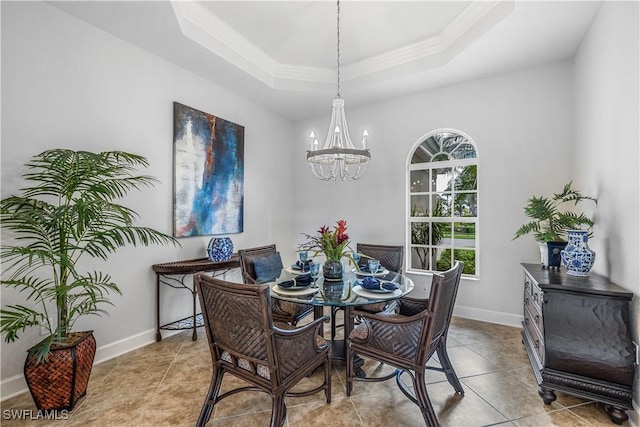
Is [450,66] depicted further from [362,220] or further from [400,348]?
[400,348]

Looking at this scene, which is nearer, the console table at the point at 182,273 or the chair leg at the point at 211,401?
the chair leg at the point at 211,401

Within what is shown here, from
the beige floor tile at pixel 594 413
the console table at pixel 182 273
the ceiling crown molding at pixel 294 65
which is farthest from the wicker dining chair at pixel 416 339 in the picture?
the ceiling crown molding at pixel 294 65

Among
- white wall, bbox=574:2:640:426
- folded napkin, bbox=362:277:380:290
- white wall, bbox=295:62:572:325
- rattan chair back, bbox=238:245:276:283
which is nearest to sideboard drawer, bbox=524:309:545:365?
Answer: white wall, bbox=574:2:640:426

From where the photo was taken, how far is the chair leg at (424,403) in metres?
1.71

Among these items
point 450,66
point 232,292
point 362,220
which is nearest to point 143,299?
point 232,292

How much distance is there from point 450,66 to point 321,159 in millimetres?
1960

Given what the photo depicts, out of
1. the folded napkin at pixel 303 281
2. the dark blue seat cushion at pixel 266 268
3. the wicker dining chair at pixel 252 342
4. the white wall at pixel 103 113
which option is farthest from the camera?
the dark blue seat cushion at pixel 266 268

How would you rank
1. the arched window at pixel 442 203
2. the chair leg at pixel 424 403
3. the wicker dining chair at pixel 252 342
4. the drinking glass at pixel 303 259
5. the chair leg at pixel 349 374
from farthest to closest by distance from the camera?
the arched window at pixel 442 203
the drinking glass at pixel 303 259
the chair leg at pixel 349 374
the chair leg at pixel 424 403
the wicker dining chair at pixel 252 342

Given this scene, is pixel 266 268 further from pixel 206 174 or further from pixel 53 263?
pixel 53 263

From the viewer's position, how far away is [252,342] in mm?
1563

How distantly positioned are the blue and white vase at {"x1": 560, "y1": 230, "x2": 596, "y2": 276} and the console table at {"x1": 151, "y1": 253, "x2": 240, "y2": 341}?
3144 mm

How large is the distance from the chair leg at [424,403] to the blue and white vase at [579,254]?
1526 millimetres

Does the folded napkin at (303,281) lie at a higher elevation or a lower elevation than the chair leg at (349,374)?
higher

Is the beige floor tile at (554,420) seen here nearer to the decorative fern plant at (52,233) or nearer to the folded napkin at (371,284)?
the folded napkin at (371,284)
